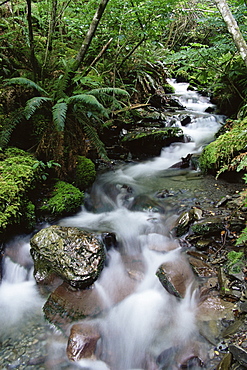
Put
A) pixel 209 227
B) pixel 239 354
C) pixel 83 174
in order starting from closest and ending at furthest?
1. pixel 239 354
2. pixel 209 227
3. pixel 83 174

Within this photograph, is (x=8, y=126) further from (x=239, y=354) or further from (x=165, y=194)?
(x=239, y=354)

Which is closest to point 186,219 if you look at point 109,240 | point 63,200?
point 109,240

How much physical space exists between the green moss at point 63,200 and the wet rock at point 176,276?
1.88 metres

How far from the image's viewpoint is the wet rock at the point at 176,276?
2791 mm

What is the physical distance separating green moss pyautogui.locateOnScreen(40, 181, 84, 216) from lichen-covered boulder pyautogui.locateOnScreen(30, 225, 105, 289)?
685mm

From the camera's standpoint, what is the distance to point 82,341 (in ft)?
7.90

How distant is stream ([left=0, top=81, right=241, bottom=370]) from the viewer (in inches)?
90.9

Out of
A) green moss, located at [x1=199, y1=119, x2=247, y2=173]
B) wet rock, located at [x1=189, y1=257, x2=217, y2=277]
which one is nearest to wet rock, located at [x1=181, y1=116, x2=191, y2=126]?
green moss, located at [x1=199, y1=119, x2=247, y2=173]

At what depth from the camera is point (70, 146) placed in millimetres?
4535

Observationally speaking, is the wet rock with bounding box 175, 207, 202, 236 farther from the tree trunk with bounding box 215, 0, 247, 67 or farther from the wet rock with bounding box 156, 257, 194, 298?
the tree trunk with bounding box 215, 0, 247, 67

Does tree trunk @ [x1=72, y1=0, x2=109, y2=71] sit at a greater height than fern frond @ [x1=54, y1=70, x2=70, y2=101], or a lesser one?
greater

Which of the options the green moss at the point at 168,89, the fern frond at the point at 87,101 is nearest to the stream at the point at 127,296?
the fern frond at the point at 87,101

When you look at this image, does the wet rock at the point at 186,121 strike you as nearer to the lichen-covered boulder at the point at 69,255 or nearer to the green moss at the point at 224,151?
the green moss at the point at 224,151

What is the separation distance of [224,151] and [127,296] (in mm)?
3413
